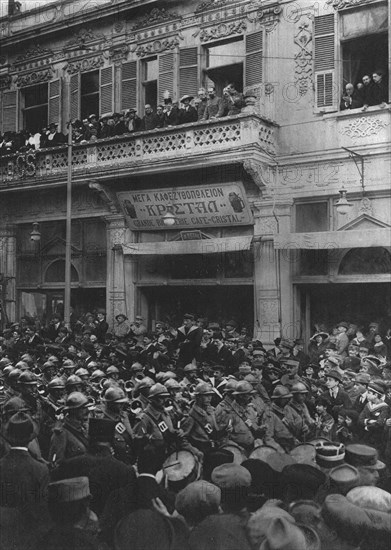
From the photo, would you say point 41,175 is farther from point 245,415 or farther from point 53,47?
point 245,415

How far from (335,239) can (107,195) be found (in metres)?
5.69

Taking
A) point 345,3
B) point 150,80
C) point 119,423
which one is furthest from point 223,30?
point 119,423

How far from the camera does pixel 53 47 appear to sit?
1352cm

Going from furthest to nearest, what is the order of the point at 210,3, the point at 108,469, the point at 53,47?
the point at 53,47 < the point at 210,3 < the point at 108,469

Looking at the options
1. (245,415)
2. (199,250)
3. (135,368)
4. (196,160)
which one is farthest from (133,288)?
(245,415)

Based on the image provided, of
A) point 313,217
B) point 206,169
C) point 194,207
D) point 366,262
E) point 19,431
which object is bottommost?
point 19,431

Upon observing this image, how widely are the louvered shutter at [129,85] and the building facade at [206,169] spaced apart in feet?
0.15

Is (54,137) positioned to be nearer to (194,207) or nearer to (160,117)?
(160,117)

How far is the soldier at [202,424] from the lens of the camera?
6.28m

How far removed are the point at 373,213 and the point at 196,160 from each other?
4006 mm

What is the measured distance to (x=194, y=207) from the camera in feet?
38.8

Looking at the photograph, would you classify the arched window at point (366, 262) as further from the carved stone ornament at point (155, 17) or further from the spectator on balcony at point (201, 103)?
the carved stone ornament at point (155, 17)

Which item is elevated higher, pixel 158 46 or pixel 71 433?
pixel 158 46

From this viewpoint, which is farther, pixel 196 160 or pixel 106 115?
pixel 106 115
